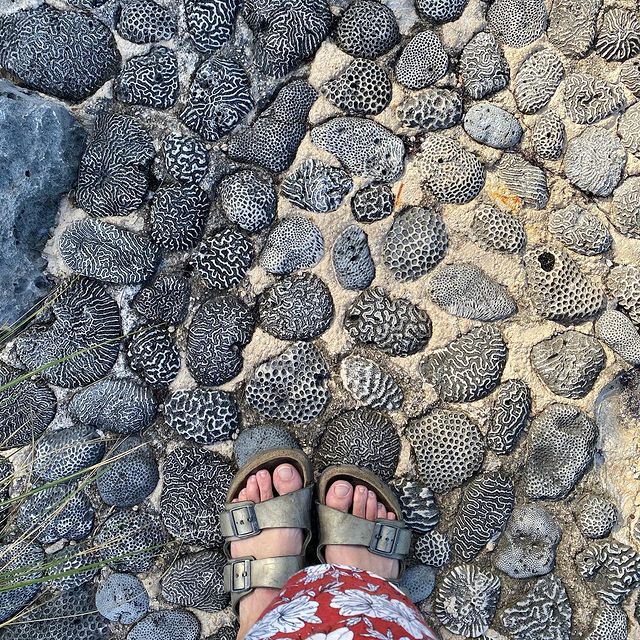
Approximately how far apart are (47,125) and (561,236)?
67.7 inches

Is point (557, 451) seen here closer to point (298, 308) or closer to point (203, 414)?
point (298, 308)

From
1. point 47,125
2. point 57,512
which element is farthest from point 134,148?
point 57,512

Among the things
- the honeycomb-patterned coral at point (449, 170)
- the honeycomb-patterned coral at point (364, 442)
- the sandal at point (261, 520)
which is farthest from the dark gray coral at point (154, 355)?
the honeycomb-patterned coral at point (449, 170)

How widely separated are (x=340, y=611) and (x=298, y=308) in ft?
3.06

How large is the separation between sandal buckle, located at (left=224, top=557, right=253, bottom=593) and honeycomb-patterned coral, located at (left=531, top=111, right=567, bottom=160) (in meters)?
1.69

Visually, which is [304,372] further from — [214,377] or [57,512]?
[57,512]

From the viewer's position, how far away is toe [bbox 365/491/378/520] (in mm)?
2205

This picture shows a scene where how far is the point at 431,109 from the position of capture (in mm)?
2215

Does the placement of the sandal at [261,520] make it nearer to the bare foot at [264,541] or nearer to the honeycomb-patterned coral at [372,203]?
the bare foot at [264,541]

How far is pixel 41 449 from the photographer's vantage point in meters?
2.21

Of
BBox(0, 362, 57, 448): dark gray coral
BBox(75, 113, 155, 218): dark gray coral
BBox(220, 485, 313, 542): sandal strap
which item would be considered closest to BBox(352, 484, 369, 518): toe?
BBox(220, 485, 313, 542): sandal strap

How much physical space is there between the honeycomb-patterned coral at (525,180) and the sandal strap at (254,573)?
1.44 meters

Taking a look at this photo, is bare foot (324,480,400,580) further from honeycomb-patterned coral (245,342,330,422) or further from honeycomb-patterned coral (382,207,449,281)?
honeycomb-patterned coral (382,207,449,281)

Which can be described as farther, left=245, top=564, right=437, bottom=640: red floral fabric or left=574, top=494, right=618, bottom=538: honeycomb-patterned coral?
left=574, top=494, right=618, bottom=538: honeycomb-patterned coral
